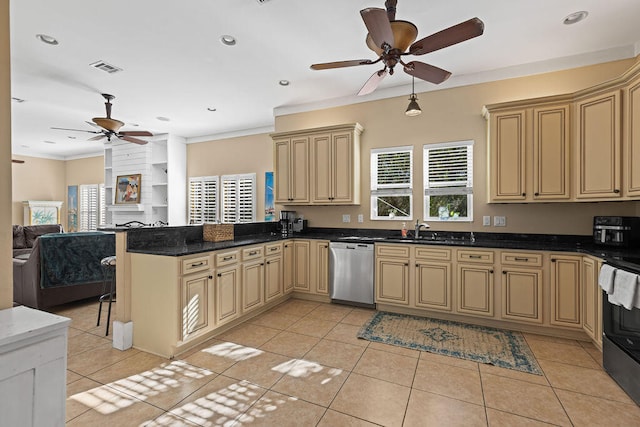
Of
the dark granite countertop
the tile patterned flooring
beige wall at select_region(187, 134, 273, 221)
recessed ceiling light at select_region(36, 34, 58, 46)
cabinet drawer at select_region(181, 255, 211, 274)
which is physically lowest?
the tile patterned flooring

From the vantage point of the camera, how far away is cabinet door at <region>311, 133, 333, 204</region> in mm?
4539

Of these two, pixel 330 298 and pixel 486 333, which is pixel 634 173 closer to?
pixel 486 333

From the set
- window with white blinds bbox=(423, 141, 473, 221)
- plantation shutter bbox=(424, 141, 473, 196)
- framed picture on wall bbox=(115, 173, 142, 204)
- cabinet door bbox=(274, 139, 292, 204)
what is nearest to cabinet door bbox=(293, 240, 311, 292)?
cabinet door bbox=(274, 139, 292, 204)

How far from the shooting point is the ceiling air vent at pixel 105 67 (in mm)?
3660

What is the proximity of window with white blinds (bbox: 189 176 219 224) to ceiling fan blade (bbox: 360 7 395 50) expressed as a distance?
5455 millimetres

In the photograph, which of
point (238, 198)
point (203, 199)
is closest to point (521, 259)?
point (238, 198)

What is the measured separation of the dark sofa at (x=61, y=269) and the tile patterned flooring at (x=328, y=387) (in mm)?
1284

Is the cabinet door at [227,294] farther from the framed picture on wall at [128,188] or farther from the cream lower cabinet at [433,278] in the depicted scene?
the framed picture on wall at [128,188]

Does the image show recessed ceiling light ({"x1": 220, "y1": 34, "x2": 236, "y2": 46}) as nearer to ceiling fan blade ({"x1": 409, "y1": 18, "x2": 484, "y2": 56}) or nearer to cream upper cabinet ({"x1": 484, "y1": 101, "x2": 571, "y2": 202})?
ceiling fan blade ({"x1": 409, "y1": 18, "x2": 484, "y2": 56})

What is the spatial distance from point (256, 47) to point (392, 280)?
321cm

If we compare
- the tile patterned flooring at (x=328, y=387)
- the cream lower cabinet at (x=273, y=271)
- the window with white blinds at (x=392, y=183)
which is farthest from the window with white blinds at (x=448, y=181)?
the cream lower cabinet at (x=273, y=271)

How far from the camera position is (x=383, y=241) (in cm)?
394

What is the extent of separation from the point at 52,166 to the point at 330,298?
989 centimetres

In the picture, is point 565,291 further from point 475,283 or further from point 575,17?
point 575,17
